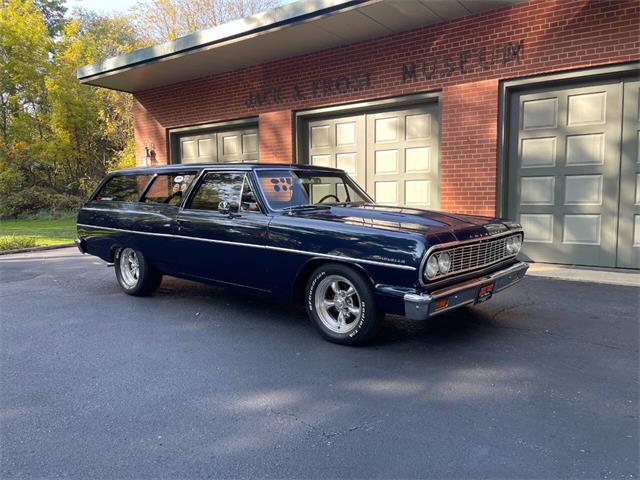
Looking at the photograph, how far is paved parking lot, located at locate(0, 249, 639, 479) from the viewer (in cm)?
255

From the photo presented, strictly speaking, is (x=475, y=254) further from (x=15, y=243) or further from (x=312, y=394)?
(x=15, y=243)

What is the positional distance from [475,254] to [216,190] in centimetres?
272

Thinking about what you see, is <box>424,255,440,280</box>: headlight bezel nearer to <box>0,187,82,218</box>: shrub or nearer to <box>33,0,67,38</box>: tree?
<box>0,187,82,218</box>: shrub

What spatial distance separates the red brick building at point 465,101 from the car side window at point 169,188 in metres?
3.86

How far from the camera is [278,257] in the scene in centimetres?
459

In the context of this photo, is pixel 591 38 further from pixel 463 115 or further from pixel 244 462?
pixel 244 462

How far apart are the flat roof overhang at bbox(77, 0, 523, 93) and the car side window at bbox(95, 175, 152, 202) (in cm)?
389

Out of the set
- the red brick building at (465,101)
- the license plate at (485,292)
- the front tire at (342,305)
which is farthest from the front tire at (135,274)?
the red brick building at (465,101)

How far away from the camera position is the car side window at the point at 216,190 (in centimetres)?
509

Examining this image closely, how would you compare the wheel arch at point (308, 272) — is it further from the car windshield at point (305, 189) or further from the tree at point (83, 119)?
the tree at point (83, 119)

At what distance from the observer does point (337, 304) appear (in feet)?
14.1

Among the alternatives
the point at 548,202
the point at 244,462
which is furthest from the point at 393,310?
the point at 548,202

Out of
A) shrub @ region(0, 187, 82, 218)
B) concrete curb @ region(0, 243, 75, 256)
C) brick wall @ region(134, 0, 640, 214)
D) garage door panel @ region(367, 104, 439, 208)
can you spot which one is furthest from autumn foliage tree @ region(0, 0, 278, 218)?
garage door panel @ region(367, 104, 439, 208)

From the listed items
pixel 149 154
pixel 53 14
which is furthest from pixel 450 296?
pixel 53 14
